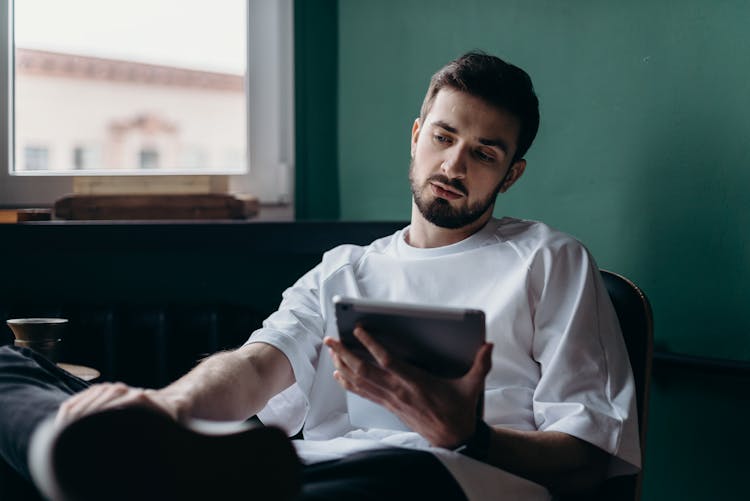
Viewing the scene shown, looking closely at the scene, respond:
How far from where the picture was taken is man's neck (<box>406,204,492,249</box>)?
152 cm

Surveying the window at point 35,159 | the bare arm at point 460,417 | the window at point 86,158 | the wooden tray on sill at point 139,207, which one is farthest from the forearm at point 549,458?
the window at point 35,159

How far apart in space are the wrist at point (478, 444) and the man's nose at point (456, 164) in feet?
1.60

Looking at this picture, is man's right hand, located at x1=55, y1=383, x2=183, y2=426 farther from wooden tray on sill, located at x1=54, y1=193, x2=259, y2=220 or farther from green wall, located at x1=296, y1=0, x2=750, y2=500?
wooden tray on sill, located at x1=54, y1=193, x2=259, y2=220

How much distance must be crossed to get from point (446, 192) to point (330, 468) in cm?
59

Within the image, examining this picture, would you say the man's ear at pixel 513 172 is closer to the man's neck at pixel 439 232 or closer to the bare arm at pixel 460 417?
the man's neck at pixel 439 232

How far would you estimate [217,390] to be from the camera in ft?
4.26

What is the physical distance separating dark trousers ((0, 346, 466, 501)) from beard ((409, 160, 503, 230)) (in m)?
0.49

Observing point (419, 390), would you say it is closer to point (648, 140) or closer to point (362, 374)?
point (362, 374)

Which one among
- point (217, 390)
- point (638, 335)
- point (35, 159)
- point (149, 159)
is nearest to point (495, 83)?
point (638, 335)

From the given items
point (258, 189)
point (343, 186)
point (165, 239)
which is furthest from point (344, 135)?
point (165, 239)

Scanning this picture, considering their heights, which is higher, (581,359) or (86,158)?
(86,158)

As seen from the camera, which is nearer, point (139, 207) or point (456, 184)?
point (456, 184)

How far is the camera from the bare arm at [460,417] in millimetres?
1110

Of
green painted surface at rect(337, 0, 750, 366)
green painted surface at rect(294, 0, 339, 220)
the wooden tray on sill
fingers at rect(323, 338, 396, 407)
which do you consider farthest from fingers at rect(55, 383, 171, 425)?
green painted surface at rect(294, 0, 339, 220)
